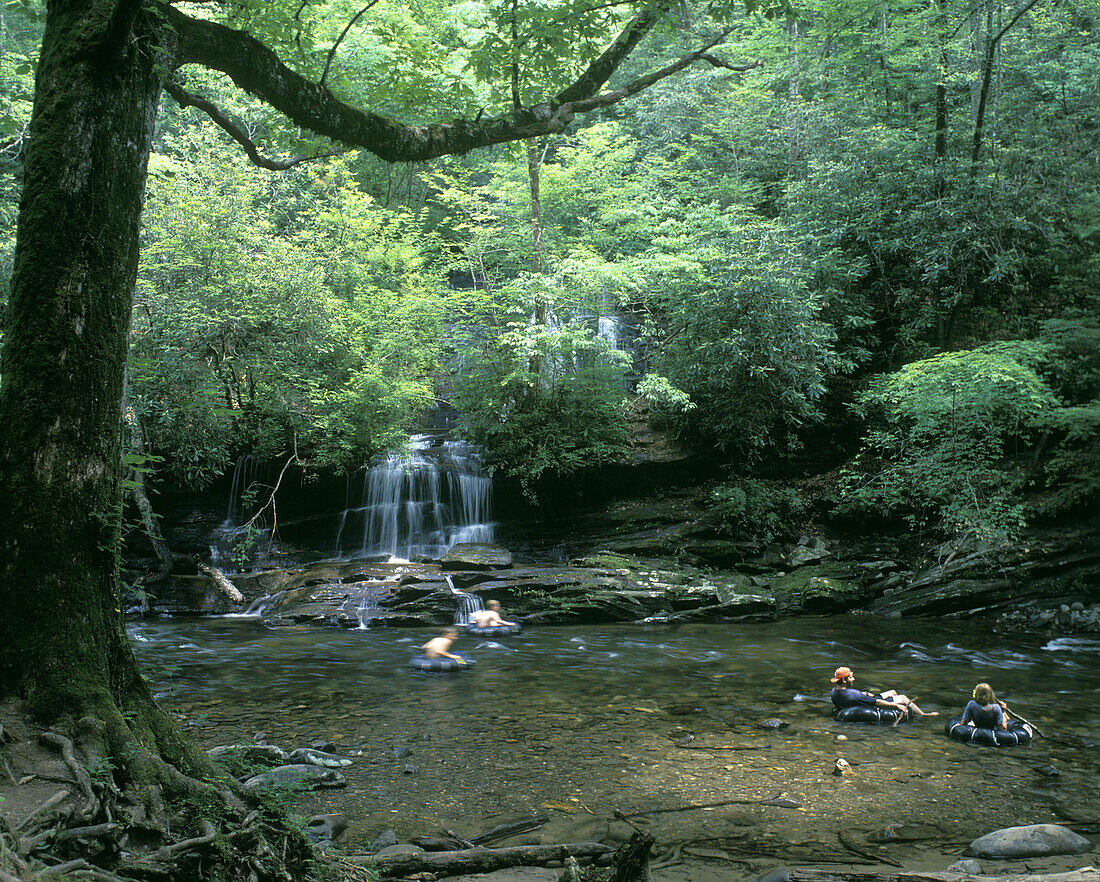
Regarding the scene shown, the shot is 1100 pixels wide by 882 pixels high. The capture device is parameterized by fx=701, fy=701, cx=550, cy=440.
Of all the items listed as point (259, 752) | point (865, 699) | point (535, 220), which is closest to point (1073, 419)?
point (865, 699)

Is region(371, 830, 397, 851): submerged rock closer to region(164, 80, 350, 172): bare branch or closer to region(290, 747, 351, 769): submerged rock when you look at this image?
region(290, 747, 351, 769): submerged rock

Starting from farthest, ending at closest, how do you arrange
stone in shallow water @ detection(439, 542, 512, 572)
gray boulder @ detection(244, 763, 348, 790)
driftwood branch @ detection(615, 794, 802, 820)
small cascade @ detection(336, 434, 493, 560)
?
1. small cascade @ detection(336, 434, 493, 560)
2. stone in shallow water @ detection(439, 542, 512, 572)
3. gray boulder @ detection(244, 763, 348, 790)
4. driftwood branch @ detection(615, 794, 802, 820)

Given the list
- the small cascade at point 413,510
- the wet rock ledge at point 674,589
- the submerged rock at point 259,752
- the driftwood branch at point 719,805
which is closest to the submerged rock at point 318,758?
the submerged rock at point 259,752

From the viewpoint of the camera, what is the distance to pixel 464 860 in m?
3.93

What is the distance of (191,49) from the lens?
4105 millimetres

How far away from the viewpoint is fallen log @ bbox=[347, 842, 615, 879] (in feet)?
12.4

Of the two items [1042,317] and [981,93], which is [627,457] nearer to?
[1042,317]

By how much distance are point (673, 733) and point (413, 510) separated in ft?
39.4

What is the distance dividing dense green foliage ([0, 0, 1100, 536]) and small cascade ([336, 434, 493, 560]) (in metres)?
0.83

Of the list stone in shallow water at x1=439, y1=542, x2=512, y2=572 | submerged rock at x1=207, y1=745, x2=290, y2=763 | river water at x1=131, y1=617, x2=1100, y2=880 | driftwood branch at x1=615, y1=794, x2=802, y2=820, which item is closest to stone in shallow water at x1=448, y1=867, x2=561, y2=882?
river water at x1=131, y1=617, x2=1100, y2=880

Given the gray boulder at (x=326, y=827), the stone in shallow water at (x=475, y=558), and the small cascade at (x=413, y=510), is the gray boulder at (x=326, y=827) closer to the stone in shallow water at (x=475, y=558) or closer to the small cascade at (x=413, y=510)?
the stone in shallow water at (x=475, y=558)

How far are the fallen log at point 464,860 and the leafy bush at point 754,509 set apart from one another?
1347 centimetres

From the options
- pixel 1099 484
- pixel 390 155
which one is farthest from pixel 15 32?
pixel 1099 484

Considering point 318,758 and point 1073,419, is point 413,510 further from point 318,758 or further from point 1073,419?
point 1073,419
